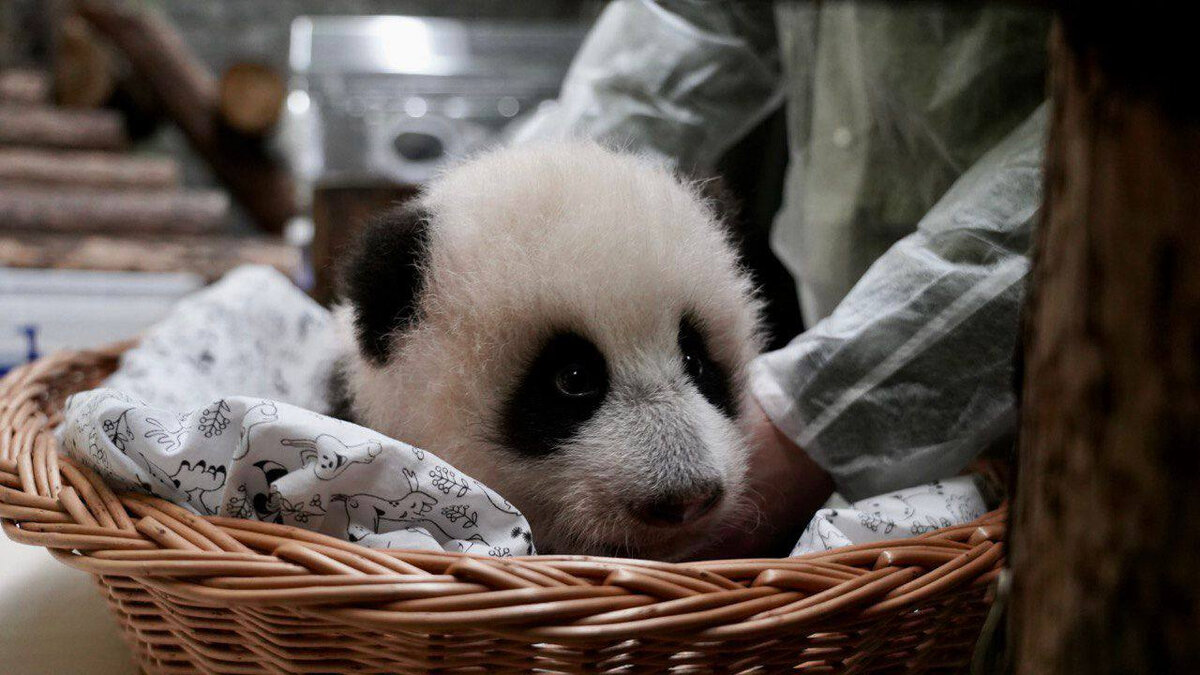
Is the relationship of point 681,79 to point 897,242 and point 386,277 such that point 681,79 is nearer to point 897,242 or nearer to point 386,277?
point 897,242

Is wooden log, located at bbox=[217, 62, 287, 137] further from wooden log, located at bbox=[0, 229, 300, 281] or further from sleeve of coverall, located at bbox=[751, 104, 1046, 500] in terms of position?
sleeve of coverall, located at bbox=[751, 104, 1046, 500]

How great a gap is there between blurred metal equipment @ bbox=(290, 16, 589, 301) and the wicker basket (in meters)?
2.00

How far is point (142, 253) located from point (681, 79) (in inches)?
118

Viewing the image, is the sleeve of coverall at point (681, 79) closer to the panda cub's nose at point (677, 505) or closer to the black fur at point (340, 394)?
the black fur at point (340, 394)

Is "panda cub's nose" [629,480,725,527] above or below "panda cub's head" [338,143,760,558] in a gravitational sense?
below

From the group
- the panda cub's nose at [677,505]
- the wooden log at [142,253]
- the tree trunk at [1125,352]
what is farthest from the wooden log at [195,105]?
the tree trunk at [1125,352]

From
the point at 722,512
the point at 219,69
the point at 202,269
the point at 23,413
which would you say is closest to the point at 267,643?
the point at 722,512

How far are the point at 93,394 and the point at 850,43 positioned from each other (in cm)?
117

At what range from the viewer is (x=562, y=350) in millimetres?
1105

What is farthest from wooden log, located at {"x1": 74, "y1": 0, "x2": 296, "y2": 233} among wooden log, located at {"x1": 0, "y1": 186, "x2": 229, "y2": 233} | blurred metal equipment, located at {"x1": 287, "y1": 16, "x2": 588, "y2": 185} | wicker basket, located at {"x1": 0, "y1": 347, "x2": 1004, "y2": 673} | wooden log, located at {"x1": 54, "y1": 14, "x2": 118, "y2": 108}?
wicker basket, located at {"x1": 0, "y1": 347, "x2": 1004, "y2": 673}

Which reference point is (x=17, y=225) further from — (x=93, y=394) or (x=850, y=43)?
(x=850, y=43)

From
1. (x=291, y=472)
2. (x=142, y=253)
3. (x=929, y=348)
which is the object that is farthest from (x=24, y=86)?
(x=929, y=348)

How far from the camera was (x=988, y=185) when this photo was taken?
1.18 meters

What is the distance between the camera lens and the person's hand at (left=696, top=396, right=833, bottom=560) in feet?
4.08
